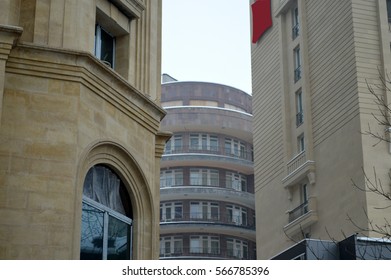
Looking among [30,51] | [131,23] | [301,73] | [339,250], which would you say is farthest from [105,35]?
[301,73]

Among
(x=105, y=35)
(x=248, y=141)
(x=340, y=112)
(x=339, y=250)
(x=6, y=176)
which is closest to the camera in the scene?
(x=6, y=176)

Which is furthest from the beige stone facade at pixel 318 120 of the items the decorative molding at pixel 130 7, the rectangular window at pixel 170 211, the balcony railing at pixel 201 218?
the rectangular window at pixel 170 211

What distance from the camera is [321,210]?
4769 cm

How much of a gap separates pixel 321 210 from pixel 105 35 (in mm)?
27666

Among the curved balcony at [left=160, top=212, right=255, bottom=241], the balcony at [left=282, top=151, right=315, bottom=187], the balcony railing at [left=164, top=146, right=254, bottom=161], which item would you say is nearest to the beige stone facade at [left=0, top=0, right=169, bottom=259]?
the balcony at [left=282, top=151, right=315, bottom=187]

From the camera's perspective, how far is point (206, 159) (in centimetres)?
7825

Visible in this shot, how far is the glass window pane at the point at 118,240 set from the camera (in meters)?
20.2

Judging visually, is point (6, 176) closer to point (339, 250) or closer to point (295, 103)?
point (339, 250)

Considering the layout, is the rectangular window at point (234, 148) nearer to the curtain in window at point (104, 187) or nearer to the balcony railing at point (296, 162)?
the balcony railing at point (296, 162)

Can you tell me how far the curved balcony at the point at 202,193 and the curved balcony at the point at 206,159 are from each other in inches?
91.4

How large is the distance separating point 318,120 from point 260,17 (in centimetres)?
1191

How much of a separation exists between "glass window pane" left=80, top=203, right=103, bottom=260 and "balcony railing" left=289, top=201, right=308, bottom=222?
101ft

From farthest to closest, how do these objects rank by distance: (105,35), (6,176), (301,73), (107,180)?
1. (301,73)
2. (105,35)
3. (107,180)
4. (6,176)

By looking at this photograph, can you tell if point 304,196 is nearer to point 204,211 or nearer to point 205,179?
point 204,211
